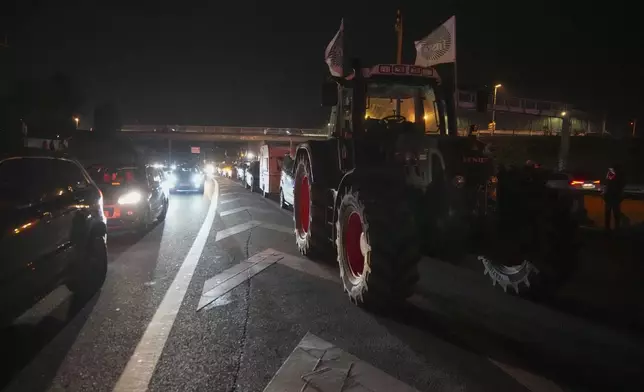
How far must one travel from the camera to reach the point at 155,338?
16.5 ft

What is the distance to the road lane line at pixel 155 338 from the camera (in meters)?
4.07

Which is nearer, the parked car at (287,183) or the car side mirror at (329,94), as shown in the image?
the car side mirror at (329,94)

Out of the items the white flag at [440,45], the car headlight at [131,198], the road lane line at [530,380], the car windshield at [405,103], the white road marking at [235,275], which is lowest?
the white road marking at [235,275]

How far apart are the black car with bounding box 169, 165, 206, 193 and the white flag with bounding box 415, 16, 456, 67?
19007 millimetres

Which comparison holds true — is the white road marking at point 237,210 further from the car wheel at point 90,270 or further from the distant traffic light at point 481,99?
the distant traffic light at point 481,99

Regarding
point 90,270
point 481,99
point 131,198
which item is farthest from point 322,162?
point 131,198

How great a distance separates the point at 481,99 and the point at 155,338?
5.25m

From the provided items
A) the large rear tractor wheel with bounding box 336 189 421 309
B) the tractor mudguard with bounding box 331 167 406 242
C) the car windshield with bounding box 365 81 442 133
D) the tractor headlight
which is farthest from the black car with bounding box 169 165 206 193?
the tractor headlight

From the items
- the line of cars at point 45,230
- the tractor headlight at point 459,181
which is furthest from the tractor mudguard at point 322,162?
the line of cars at point 45,230

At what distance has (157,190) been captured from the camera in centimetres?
1357

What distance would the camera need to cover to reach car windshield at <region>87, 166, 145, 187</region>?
11648 millimetres

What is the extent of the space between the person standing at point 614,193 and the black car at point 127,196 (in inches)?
420

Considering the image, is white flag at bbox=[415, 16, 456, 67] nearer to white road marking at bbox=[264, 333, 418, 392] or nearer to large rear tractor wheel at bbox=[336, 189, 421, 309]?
large rear tractor wheel at bbox=[336, 189, 421, 309]

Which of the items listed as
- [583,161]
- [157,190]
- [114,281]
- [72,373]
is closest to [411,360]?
[72,373]
